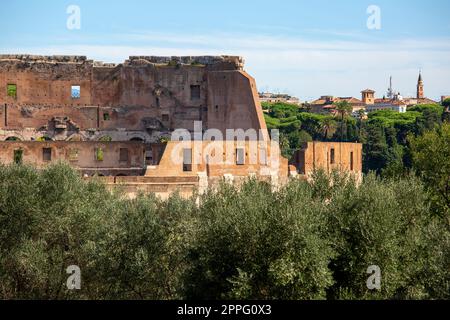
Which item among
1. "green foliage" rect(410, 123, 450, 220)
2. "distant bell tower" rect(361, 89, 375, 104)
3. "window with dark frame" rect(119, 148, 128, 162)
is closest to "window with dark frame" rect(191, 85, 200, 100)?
"window with dark frame" rect(119, 148, 128, 162)

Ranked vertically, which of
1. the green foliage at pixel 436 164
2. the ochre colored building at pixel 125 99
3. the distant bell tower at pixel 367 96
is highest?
the distant bell tower at pixel 367 96

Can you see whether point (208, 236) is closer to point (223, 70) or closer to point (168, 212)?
point (168, 212)

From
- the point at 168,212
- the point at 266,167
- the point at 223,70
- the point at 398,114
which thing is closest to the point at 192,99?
the point at 223,70

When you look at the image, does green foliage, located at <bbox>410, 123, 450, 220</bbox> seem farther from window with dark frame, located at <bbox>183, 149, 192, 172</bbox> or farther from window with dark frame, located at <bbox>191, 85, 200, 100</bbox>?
window with dark frame, located at <bbox>191, 85, 200, 100</bbox>

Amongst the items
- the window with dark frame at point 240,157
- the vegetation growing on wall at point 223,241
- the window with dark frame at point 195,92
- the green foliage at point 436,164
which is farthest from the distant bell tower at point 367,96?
the vegetation growing on wall at point 223,241

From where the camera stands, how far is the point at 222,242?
75.7 feet

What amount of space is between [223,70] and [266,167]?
9636mm

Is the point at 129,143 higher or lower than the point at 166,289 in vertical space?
higher

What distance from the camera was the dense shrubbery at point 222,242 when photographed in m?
22.2

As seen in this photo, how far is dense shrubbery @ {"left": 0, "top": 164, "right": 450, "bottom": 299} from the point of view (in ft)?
72.8

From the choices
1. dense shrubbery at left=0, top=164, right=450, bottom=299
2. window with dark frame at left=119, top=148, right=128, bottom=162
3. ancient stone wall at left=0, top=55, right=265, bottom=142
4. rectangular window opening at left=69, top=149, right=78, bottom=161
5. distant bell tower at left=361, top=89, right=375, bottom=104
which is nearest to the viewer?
dense shrubbery at left=0, top=164, right=450, bottom=299

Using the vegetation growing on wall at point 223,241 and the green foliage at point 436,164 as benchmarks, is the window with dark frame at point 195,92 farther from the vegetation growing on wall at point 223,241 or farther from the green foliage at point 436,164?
the vegetation growing on wall at point 223,241

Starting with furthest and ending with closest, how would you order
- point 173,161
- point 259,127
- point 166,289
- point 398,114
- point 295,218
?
point 398,114 < point 259,127 < point 173,161 < point 166,289 < point 295,218

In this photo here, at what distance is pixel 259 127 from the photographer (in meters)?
45.3
